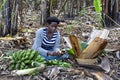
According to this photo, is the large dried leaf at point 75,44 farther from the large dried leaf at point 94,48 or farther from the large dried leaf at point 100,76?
the large dried leaf at point 100,76

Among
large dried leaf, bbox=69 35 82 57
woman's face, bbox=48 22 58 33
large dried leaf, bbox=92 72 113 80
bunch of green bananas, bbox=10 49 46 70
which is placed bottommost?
large dried leaf, bbox=92 72 113 80

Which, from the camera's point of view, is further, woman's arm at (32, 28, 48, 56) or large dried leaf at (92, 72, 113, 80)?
woman's arm at (32, 28, 48, 56)

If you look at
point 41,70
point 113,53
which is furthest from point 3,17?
point 41,70

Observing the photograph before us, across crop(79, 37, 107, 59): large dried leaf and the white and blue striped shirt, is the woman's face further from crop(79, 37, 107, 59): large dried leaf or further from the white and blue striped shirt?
crop(79, 37, 107, 59): large dried leaf

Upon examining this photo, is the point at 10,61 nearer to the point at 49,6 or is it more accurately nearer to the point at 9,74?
the point at 9,74

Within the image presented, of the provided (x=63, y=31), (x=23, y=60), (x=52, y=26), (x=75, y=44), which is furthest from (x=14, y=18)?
(x=23, y=60)

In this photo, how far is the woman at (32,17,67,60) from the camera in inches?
177

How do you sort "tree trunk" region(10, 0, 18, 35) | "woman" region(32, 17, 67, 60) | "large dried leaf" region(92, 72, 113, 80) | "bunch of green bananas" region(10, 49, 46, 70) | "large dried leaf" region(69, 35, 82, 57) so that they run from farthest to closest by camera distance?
1. "tree trunk" region(10, 0, 18, 35)
2. "woman" region(32, 17, 67, 60)
3. "large dried leaf" region(69, 35, 82, 57)
4. "bunch of green bananas" region(10, 49, 46, 70)
5. "large dried leaf" region(92, 72, 113, 80)

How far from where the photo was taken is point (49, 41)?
4.72 metres

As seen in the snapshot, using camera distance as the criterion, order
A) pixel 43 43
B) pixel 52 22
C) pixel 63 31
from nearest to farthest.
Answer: pixel 52 22, pixel 43 43, pixel 63 31

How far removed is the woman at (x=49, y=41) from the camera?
451cm

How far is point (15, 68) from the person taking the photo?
3.92 metres

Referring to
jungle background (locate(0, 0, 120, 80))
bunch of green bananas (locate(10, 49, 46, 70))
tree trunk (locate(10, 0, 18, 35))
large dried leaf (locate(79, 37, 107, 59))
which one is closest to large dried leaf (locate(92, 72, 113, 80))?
jungle background (locate(0, 0, 120, 80))

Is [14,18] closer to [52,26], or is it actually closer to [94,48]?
[52,26]
